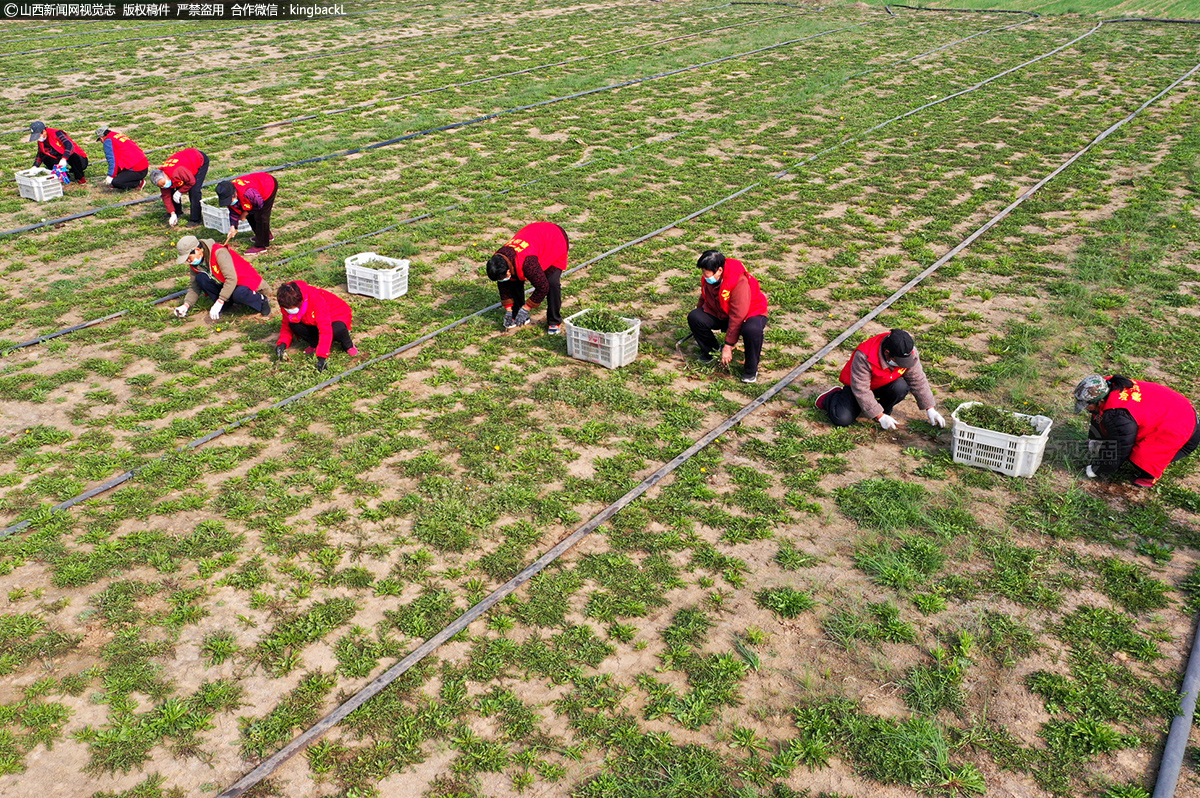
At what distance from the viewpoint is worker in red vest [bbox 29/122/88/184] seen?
13.1 meters

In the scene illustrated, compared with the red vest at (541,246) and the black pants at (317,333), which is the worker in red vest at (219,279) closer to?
the black pants at (317,333)

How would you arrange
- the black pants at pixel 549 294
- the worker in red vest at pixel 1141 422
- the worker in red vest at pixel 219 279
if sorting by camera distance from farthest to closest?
the worker in red vest at pixel 219 279
the black pants at pixel 549 294
the worker in red vest at pixel 1141 422

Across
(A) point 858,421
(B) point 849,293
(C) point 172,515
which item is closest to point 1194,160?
(B) point 849,293

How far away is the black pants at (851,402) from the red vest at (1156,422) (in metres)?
1.59

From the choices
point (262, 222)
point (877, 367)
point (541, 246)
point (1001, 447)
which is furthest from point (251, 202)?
point (1001, 447)

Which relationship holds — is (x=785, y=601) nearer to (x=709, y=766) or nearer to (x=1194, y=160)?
(x=709, y=766)

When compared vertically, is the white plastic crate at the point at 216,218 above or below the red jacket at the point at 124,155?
below

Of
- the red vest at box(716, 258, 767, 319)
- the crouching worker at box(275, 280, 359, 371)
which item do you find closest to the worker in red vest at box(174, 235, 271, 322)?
the crouching worker at box(275, 280, 359, 371)

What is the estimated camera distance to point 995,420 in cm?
698

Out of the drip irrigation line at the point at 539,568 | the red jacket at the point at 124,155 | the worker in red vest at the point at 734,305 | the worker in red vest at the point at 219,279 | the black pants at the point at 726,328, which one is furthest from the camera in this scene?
the red jacket at the point at 124,155

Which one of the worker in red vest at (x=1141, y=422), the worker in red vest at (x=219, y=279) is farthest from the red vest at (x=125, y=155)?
the worker in red vest at (x=1141, y=422)

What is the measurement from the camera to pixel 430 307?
9992 millimetres

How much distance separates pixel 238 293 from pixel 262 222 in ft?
6.78

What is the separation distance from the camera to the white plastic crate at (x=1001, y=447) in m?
6.80
